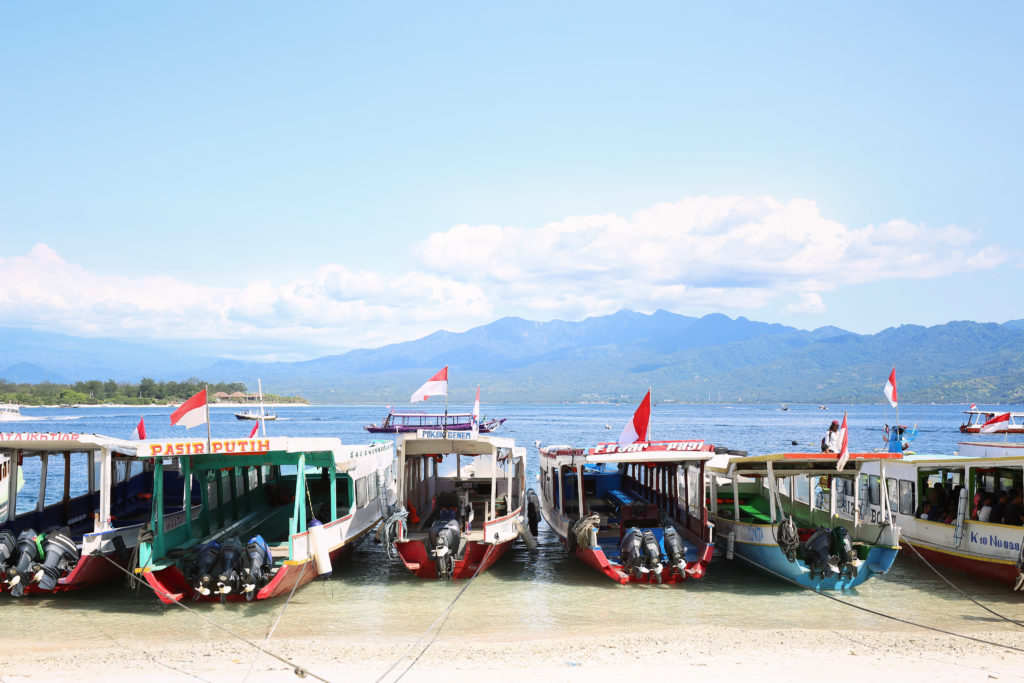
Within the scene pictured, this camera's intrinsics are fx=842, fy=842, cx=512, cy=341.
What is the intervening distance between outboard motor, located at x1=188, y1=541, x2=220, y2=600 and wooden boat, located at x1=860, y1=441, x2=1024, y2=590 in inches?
469

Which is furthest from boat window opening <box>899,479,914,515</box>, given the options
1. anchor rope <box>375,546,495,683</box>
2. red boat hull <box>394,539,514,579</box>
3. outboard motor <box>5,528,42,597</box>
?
outboard motor <box>5,528,42,597</box>

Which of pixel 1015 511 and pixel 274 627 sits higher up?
pixel 1015 511

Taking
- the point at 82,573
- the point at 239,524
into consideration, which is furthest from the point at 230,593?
the point at 239,524

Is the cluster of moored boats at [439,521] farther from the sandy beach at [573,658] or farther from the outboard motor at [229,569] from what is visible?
the sandy beach at [573,658]

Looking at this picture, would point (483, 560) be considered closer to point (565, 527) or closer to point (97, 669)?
point (565, 527)

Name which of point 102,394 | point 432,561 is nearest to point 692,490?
point 432,561

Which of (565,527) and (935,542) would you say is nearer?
(935,542)

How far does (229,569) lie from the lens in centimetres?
1416

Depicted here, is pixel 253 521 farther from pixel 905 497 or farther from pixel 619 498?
pixel 905 497

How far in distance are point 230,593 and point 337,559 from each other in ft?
10.7

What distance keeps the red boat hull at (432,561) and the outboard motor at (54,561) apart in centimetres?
575

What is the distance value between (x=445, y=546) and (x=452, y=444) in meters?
2.62

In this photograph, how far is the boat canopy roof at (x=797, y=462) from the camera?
15828mm

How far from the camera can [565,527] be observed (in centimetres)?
1914
